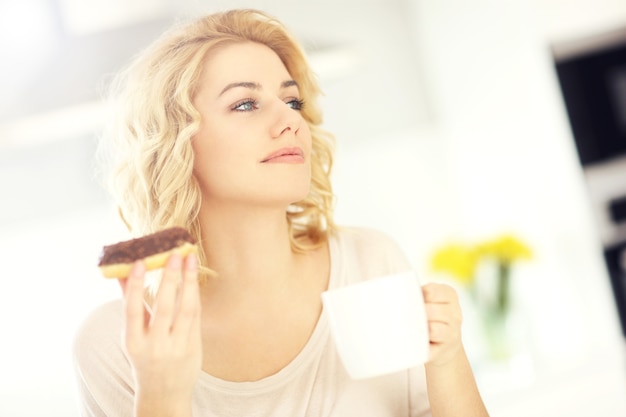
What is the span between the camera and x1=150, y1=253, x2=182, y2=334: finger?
79cm

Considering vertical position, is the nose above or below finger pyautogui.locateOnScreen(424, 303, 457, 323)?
above

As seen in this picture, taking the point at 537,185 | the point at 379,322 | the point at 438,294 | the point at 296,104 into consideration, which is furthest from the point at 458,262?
the point at 379,322

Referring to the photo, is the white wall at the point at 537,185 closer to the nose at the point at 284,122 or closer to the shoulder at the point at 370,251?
the shoulder at the point at 370,251

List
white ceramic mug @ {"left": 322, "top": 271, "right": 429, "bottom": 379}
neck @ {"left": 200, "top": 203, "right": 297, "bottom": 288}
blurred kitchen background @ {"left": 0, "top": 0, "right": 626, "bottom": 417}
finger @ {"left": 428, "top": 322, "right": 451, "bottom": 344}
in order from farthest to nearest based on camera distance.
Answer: blurred kitchen background @ {"left": 0, "top": 0, "right": 626, "bottom": 417} → neck @ {"left": 200, "top": 203, "right": 297, "bottom": 288} → finger @ {"left": 428, "top": 322, "right": 451, "bottom": 344} → white ceramic mug @ {"left": 322, "top": 271, "right": 429, "bottom": 379}

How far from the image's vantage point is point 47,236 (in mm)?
2570

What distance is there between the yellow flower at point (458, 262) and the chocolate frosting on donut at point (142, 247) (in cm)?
164

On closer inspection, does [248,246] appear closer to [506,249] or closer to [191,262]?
[191,262]

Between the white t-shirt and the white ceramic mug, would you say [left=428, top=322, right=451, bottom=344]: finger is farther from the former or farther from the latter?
the white t-shirt

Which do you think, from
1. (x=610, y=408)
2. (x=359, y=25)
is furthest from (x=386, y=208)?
(x=610, y=408)

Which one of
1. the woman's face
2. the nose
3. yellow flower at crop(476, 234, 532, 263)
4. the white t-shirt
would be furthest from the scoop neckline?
yellow flower at crop(476, 234, 532, 263)

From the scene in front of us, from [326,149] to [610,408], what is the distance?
3.89 ft

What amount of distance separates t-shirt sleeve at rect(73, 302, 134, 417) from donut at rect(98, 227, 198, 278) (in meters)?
0.33

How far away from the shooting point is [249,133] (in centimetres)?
109

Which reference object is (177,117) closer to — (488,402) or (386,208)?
(488,402)
